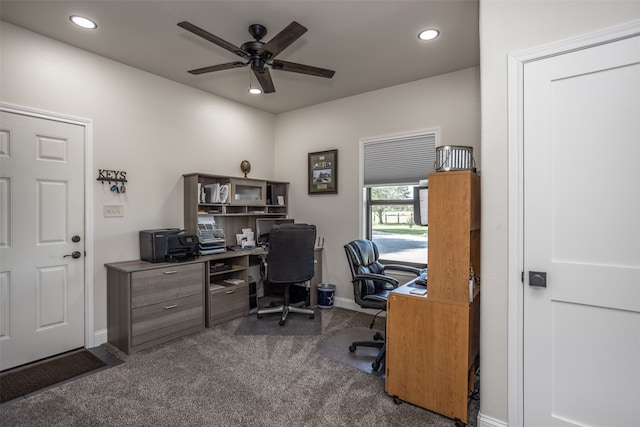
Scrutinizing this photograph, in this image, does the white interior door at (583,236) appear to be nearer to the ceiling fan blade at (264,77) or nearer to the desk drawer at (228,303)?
the ceiling fan blade at (264,77)

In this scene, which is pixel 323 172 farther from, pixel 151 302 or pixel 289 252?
pixel 151 302

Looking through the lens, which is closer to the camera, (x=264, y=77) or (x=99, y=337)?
(x=264, y=77)

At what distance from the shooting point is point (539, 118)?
1692mm

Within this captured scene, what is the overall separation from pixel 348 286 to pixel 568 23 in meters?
3.34

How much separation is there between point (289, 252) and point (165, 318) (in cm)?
139

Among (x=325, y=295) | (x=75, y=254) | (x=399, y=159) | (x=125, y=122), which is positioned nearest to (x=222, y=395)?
(x=75, y=254)

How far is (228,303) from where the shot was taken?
3.58m

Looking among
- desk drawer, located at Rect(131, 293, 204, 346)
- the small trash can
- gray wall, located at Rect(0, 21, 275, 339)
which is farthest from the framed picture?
desk drawer, located at Rect(131, 293, 204, 346)

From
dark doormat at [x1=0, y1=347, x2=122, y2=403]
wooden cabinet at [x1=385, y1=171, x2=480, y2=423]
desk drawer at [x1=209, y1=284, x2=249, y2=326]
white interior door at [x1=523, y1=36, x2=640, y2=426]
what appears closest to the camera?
white interior door at [x1=523, y1=36, x2=640, y2=426]

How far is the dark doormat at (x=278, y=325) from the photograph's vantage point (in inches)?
131

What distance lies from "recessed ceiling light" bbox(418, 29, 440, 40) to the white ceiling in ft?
0.17

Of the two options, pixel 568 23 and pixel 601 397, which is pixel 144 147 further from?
pixel 601 397

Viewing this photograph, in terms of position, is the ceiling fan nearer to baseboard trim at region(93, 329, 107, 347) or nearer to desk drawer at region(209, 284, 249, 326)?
desk drawer at region(209, 284, 249, 326)

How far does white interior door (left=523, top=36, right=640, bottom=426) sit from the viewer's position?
149 centimetres
